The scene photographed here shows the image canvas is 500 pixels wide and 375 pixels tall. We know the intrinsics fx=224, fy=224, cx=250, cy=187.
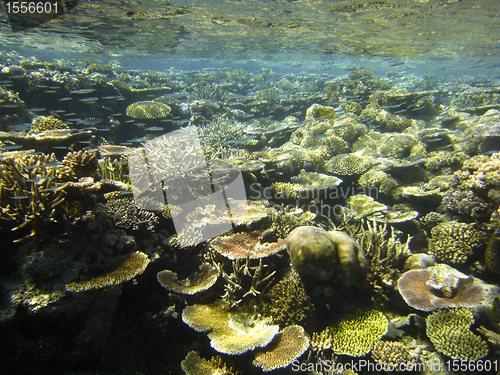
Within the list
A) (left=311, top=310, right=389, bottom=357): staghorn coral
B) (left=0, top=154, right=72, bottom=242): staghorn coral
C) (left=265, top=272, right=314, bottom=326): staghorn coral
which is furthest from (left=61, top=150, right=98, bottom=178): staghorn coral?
(left=311, top=310, right=389, bottom=357): staghorn coral

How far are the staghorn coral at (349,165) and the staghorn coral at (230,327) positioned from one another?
5065mm

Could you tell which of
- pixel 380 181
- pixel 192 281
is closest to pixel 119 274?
pixel 192 281

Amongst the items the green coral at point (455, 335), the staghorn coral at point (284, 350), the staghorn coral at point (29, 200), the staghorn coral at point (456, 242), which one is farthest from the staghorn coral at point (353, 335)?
the staghorn coral at point (29, 200)

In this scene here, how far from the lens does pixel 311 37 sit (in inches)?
848

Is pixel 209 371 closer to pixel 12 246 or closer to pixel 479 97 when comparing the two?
pixel 12 246

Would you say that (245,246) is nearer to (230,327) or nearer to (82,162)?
(230,327)

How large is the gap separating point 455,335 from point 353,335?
4.84 feet

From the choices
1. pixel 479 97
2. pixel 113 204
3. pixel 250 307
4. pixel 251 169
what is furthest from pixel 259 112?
pixel 479 97

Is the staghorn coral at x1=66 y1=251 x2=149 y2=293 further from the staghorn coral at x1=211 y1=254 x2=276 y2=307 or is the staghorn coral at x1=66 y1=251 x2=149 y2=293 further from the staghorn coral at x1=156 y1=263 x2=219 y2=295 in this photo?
the staghorn coral at x1=211 y1=254 x2=276 y2=307

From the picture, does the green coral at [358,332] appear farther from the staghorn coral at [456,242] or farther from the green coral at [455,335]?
the staghorn coral at [456,242]

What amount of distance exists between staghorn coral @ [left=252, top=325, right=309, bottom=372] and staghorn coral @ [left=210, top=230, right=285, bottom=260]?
3.65 feet

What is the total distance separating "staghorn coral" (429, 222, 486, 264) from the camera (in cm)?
467

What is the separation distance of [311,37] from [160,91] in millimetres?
16976

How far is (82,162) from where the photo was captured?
3.91 metres
